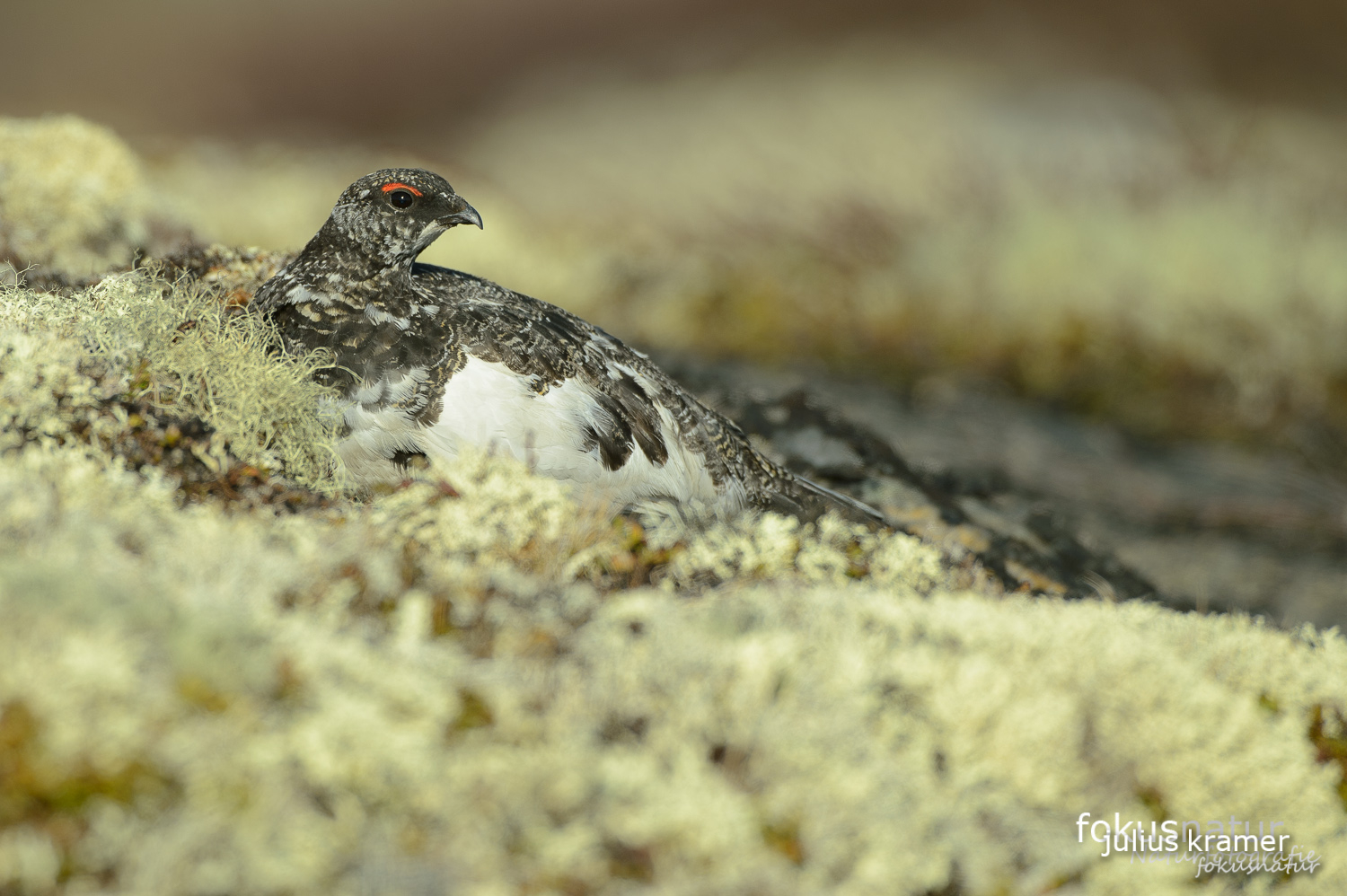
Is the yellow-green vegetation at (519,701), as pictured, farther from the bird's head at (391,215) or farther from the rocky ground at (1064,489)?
the rocky ground at (1064,489)

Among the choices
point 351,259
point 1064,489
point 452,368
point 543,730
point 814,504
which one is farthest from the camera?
point 1064,489

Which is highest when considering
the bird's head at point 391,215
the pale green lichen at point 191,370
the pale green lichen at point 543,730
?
the bird's head at point 391,215

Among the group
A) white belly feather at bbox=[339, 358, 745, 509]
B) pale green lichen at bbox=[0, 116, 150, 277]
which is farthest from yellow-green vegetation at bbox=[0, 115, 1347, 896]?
pale green lichen at bbox=[0, 116, 150, 277]

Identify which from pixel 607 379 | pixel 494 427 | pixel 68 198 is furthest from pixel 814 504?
pixel 68 198

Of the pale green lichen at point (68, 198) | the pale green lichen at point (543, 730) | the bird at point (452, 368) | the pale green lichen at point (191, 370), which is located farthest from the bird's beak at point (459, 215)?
the pale green lichen at point (68, 198)

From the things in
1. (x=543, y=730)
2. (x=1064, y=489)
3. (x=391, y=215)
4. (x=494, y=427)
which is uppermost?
(x=1064, y=489)

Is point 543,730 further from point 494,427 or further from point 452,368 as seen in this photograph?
point 452,368

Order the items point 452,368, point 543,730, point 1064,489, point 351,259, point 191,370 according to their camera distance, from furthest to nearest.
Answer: point 1064,489, point 351,259, point 452,368, point 191,370, point 543,730

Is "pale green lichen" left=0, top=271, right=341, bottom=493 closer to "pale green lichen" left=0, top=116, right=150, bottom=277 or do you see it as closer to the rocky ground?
"pale green lichen" left=0, top=116, right=150, bottom=277
